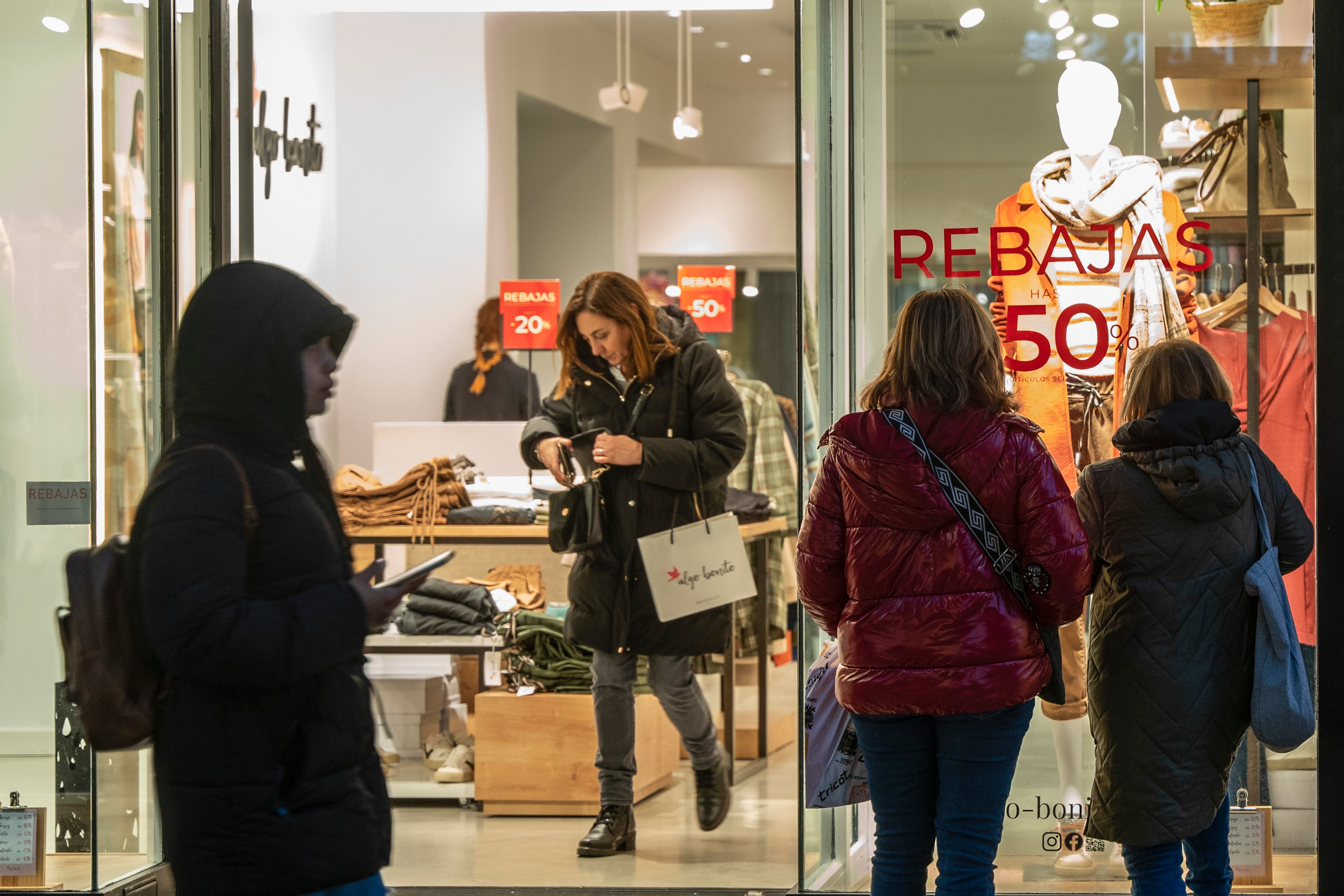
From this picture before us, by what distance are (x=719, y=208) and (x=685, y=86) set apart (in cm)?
107

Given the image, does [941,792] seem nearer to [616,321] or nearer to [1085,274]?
[1085,274]

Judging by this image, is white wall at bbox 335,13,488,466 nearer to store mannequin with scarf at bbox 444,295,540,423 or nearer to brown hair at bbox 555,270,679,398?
store mannequin with scarf at bbox 444,295,540,423

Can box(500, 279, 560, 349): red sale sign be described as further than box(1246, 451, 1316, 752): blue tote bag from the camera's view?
Yes

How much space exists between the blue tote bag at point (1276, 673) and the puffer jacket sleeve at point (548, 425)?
2103 mm

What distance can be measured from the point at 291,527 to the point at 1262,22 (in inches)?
105

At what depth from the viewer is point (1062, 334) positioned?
3346 mm

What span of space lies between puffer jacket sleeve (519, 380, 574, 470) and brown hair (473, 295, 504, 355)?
406 cm

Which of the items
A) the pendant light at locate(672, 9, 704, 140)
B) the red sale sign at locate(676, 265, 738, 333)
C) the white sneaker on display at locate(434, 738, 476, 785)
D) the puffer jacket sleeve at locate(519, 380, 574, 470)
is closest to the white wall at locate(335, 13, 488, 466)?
the red sale sign at locate(676, 265, 738, 333)

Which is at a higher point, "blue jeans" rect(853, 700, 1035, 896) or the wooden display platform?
"blue jeans" rect(853, 700, 1035, 896)

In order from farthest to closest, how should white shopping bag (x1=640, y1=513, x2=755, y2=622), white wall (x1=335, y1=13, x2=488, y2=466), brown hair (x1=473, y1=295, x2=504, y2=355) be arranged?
white wall (x1=335, y1=13, x2=488, y2=466) → brown hair (x1=473, y1=295, x2=504, y2=355) → white shopping bag (x1=640, y1=513, x2=755, y2=622)

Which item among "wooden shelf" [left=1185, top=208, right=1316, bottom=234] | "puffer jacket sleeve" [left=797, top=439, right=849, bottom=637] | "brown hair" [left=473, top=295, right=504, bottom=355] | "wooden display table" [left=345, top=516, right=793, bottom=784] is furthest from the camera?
"brown hair" [left=473, top=295, right=504, bottom=355]

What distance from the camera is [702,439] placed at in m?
3.91

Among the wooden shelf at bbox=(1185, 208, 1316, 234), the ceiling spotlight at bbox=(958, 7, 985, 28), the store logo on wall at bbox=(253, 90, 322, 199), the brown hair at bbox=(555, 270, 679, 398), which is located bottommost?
the brown hair at bbox=(555, 270, 679, 398)

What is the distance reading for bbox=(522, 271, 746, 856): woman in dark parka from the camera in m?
3.86
